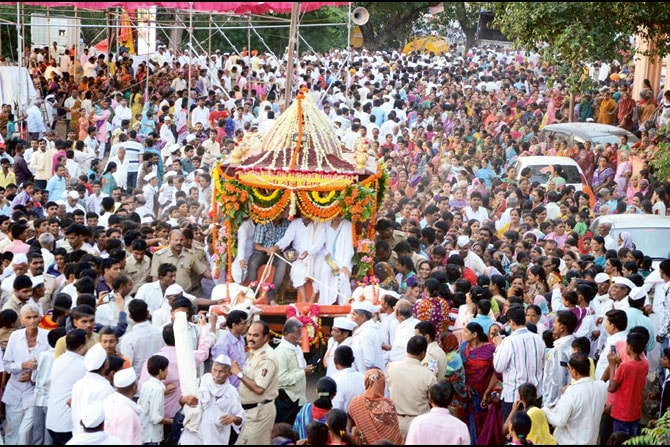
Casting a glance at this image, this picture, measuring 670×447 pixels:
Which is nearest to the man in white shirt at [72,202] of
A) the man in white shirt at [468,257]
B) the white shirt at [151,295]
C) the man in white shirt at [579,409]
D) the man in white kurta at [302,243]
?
the man in white kurta at [302,243]

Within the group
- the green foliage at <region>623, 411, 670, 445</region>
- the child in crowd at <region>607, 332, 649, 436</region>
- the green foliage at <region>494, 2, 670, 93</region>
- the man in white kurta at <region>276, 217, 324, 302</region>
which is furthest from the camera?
the green foliage at <region>494, 2, 670, 93</region>

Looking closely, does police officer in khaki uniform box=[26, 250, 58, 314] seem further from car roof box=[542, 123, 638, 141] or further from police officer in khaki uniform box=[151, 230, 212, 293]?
car roof box=[542, 123, 638, 141]

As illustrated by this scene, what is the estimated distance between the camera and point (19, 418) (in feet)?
29.9

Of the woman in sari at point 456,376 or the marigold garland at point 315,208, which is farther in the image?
the marigold garland at point 315,208

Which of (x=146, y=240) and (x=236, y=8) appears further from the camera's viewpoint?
(x=236, y=8)

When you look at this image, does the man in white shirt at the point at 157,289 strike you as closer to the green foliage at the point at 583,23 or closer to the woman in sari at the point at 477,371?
the woman in sari at the point at 477,371

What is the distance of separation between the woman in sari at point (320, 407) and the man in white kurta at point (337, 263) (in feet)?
12.6

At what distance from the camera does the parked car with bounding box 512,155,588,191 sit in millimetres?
18750

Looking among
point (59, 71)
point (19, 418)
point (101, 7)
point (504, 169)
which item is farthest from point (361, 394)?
point (59, 71)

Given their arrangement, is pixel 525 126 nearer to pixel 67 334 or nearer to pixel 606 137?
pixel 606 137

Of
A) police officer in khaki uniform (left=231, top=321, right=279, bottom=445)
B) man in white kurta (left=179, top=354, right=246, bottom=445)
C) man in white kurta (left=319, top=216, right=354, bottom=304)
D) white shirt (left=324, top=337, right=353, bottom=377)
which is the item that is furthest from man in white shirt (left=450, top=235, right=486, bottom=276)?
man in white kurta (left=179, top=354, right=246, bottom=445)

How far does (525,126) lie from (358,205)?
46.9ft

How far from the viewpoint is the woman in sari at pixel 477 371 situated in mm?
9438

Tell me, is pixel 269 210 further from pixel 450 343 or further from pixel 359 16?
pixel 359 16
